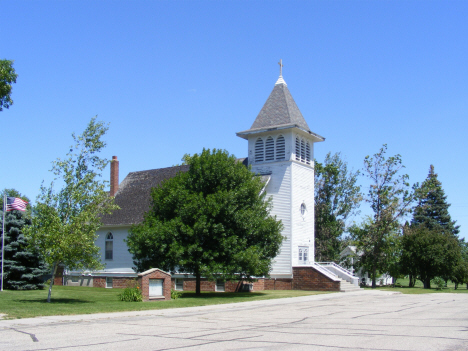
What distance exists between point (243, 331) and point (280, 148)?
76.5 feet

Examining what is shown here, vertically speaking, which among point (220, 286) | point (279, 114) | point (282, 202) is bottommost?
point (220, 286)

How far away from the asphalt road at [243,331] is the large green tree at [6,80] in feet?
36.5

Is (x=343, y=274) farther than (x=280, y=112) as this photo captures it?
No

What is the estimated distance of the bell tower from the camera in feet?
109

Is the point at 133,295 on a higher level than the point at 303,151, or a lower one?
lower

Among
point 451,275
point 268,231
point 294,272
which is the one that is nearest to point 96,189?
point 268,231

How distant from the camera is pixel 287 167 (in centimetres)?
3391

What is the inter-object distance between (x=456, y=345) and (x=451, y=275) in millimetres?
34668

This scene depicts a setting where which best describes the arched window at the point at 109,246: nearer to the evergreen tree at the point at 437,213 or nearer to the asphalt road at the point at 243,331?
the asphalt road at the point at 243,331

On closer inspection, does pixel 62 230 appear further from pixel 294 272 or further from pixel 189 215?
pixel 294 272

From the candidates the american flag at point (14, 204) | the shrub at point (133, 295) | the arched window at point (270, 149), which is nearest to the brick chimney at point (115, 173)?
the american flag at point (14, 204)

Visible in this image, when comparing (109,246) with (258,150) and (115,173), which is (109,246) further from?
(258,150)

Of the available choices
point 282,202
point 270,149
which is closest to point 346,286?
point 282,202

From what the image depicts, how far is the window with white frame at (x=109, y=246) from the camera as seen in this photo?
3775cm
